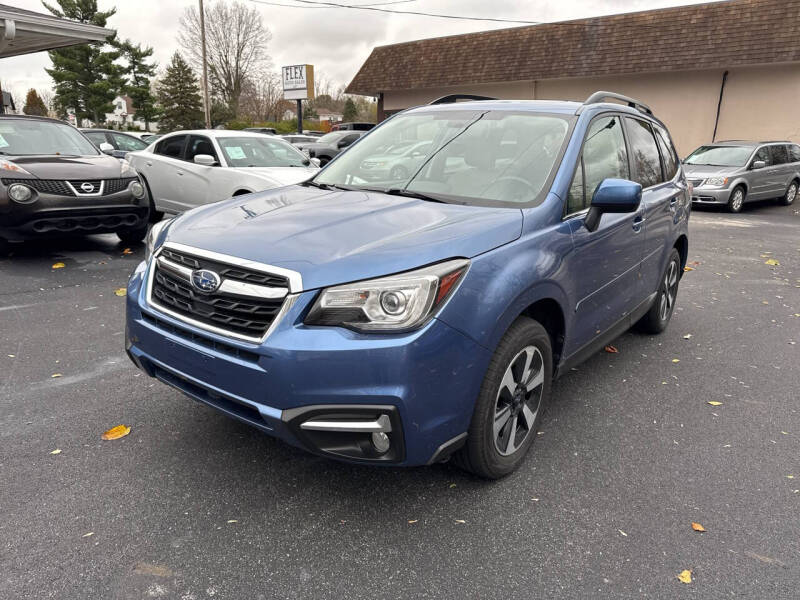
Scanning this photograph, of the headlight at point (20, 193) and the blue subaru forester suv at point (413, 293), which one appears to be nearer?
the blue subaru forester suv at point (413, 293)

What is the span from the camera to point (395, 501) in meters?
2.63

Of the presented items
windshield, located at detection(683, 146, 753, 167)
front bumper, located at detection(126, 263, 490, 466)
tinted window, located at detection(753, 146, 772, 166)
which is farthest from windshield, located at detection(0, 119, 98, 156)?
tinted window, located at detection(753, 146, 772, 166)

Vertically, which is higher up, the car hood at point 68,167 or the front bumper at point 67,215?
the car hood at point 68,167

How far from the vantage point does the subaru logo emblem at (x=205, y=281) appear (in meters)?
2.38

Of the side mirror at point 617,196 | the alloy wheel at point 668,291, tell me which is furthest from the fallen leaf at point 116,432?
the alloy wheel at point 668,291

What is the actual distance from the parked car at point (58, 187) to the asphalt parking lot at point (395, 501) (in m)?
2.86

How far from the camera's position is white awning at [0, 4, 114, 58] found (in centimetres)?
1142

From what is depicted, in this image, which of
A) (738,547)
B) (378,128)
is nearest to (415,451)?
(738,547)

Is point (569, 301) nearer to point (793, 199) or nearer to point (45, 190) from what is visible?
point (45, 190)

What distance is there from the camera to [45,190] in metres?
6.50

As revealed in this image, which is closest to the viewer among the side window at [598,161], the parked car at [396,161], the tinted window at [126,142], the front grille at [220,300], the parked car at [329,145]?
the front grille at [220,300]

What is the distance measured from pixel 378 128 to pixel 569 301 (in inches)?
78.7

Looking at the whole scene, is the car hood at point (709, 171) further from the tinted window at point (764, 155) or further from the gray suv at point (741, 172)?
the tinted window at point (764, 155)

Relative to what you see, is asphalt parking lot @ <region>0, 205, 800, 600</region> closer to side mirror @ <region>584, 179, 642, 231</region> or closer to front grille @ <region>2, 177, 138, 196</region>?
side mirror @ <region>584, 179, 642, 231</region>
